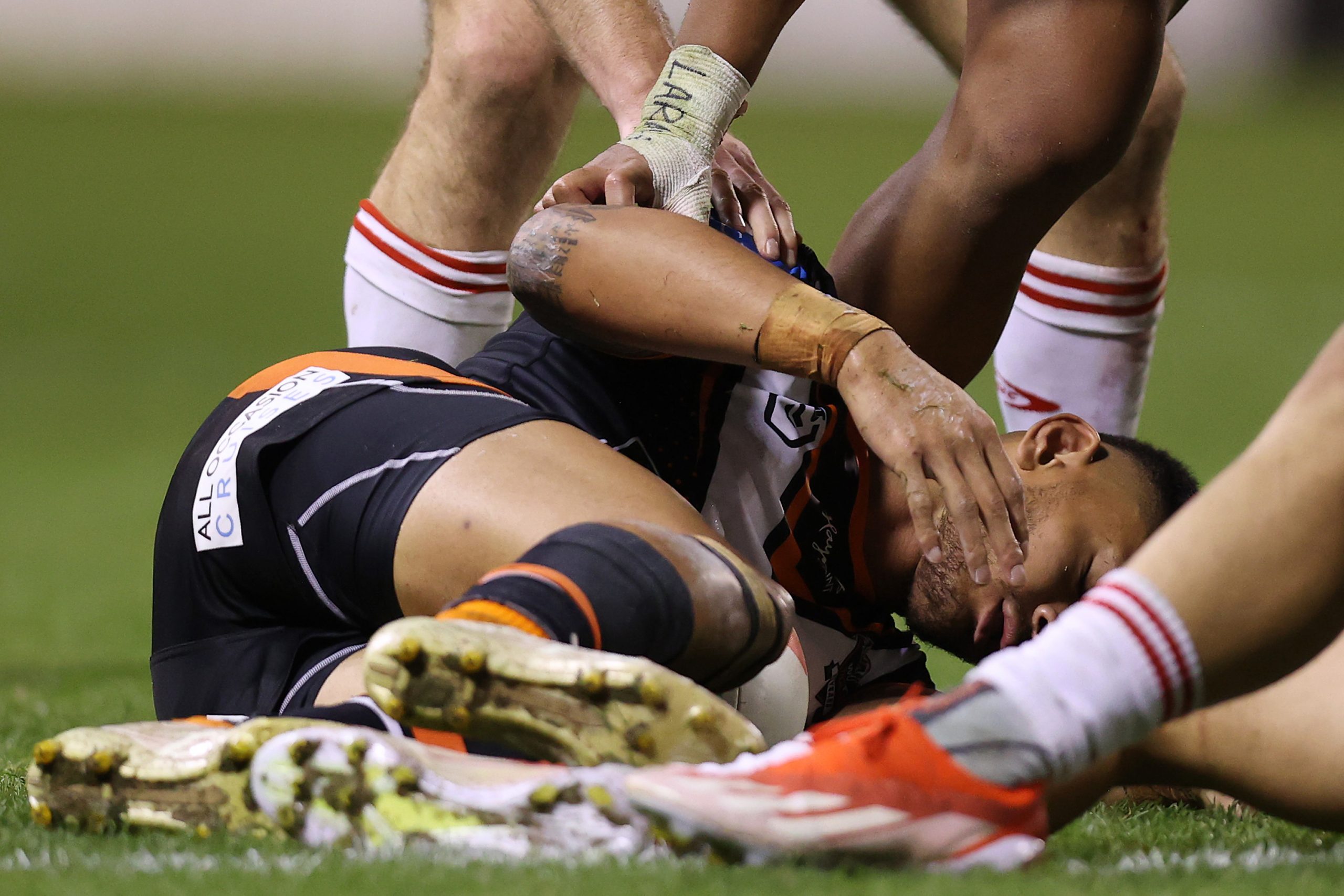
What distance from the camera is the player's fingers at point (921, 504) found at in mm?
1659

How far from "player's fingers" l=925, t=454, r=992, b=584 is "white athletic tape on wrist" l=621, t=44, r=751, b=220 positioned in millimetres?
505

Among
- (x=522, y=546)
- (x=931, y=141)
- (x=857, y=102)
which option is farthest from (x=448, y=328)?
(x=857, y=102)

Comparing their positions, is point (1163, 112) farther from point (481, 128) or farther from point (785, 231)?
point (481, 128)

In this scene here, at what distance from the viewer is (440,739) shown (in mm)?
1709

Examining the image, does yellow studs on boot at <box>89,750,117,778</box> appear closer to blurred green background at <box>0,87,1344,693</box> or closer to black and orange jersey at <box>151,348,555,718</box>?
black and orange jersey at <box>151,348,555,718</box>

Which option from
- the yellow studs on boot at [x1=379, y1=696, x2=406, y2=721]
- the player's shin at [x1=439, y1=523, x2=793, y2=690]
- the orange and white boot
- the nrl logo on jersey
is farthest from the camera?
the nrl logo on jersey

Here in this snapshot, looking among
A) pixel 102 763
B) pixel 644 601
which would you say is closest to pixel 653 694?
pixel 644 601

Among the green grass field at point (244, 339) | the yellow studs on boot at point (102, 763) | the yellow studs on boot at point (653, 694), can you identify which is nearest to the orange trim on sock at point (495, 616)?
the yellow studs on boot at point (653, 694)

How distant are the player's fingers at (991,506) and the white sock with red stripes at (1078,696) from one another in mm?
365

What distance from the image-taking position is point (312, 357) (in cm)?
213

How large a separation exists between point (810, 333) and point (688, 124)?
0.42 m

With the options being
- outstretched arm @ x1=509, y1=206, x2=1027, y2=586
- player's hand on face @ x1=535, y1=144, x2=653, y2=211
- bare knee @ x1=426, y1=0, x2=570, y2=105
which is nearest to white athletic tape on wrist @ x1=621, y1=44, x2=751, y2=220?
player's hand on face @ x1=535, y1=144, x2=653, y2=211

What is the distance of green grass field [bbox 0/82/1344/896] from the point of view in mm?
1352

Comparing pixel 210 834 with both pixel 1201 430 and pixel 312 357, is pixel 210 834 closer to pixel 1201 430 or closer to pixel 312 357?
pixel 312 357
